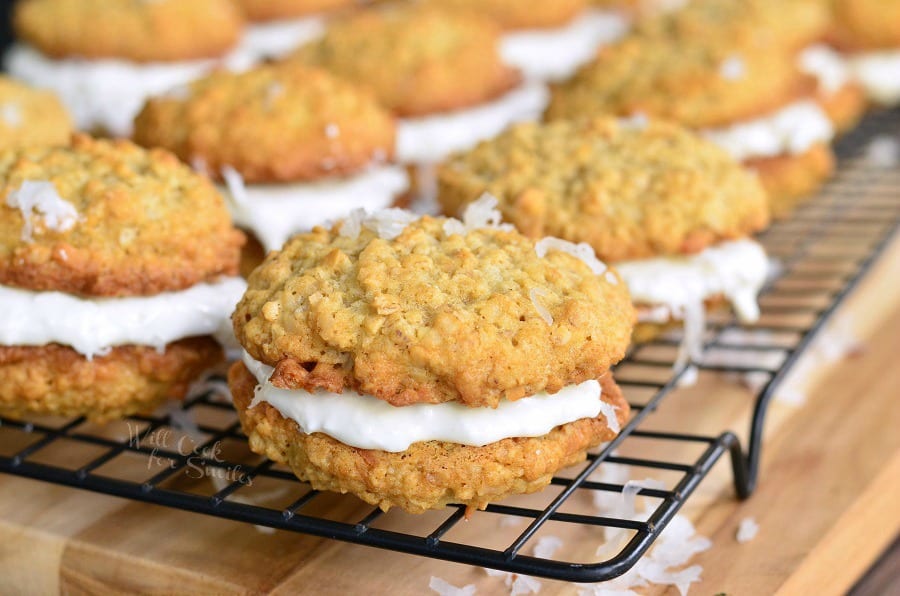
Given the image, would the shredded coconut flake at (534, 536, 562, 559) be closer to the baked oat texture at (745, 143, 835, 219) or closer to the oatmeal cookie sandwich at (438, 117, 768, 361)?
the oatmeal cookie sandwich at (438, 117, 768, 361)

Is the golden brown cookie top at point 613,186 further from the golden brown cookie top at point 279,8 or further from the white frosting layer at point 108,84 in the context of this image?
the golden brown cookie top at point 279,8

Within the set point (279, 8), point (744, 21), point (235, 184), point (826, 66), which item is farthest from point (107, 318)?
point (826, 66)

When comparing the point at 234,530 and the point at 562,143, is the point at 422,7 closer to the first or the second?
the point at 562,143

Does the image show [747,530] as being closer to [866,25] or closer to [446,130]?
[446,130]

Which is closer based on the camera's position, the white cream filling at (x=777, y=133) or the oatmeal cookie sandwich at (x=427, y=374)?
the oatmeal cookie sandwich at (x=427, y=374)

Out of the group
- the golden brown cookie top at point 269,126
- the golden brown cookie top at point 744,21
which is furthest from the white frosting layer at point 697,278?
the golden brown cookie top at point 744,21

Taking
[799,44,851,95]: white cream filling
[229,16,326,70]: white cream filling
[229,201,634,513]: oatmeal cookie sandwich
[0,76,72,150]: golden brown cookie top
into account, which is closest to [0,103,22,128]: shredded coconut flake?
[0,76,72,150]: golden brown cookie top

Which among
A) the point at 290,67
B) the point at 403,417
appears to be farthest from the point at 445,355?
the point at 290,67
